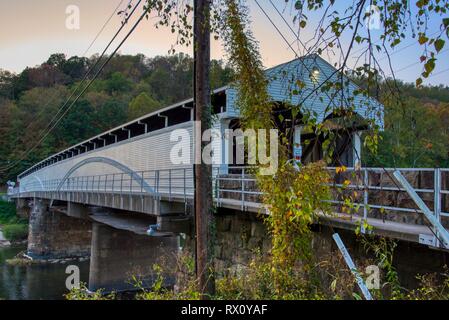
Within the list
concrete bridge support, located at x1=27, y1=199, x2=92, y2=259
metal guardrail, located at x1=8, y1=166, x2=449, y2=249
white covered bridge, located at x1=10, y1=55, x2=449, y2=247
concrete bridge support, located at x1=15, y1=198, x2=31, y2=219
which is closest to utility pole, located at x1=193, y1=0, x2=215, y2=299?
white covered bridge, located at x1=10, y1=55, x2=449, y2=247

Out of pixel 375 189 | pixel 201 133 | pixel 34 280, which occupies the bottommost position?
pixel 34 280

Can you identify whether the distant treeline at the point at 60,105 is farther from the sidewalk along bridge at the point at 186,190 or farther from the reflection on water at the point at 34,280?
the reflection on water at the point at 34,280

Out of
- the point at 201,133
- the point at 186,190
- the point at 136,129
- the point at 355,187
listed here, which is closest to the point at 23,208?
the point at 136,129

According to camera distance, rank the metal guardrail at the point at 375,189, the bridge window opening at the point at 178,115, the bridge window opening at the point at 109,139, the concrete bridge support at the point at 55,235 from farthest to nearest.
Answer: the concrete bridge support at the point at 55,235 < the bridge window opening at the point at 109,139 < the bridge window opening at the point at 178,115 < the metal guardrail at the point at 375,189

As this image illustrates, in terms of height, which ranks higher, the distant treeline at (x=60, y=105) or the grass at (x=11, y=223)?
the distant treeline at (x=60, y=105)

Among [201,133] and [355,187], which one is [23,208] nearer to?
[201,133]

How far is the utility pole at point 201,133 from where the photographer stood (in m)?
5.77

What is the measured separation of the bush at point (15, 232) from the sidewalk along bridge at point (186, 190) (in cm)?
422

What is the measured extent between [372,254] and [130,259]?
18766 millimetres

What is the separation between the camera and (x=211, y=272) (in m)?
5.59

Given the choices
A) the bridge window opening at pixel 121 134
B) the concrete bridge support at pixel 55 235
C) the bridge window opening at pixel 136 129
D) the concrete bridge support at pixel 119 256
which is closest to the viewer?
the concrete bridge support at pixel 119 256

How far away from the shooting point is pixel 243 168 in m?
9.38

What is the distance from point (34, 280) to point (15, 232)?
65.2 ft

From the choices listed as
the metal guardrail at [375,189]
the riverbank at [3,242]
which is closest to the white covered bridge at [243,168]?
the metal guardrail at [375,189]
